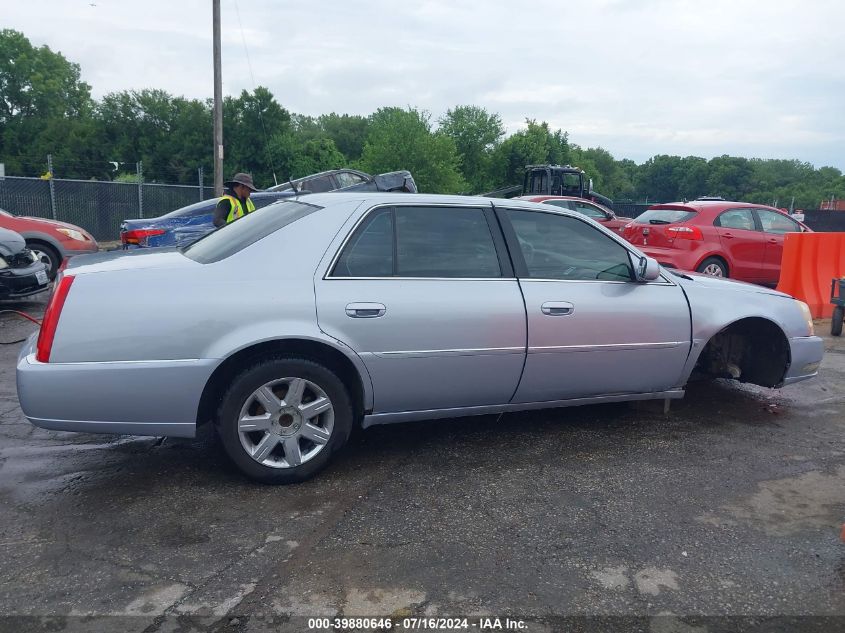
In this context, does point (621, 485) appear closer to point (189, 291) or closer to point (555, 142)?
point (189, 291)

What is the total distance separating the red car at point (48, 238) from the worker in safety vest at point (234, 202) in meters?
4.04

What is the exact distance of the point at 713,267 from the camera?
10539 mm

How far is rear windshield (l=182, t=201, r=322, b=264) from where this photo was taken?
3.94 meters

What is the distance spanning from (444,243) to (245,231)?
1.21 metres

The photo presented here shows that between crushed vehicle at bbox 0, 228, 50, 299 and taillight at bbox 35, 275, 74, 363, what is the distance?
549cm

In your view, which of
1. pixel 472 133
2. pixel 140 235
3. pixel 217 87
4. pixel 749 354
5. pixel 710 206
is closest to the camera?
pixel 749 354

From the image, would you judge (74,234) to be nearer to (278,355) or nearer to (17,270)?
(17,270)

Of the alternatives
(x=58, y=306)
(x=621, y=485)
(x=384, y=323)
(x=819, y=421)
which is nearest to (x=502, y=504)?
(x=621, y=485)

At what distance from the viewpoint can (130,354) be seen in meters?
3.41

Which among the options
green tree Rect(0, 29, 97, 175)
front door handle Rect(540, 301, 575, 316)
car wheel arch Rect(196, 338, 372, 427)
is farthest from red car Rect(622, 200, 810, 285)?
green tree Rect(0, 29, 97, 175)

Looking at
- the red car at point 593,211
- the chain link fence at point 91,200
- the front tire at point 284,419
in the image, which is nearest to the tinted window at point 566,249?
the front tire at point 284,419

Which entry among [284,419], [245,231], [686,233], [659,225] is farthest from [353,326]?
[659,225]

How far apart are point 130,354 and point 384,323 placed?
1303 millimetres

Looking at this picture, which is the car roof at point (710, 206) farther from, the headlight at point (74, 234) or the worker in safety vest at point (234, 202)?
the headlight at point (74, 234)
